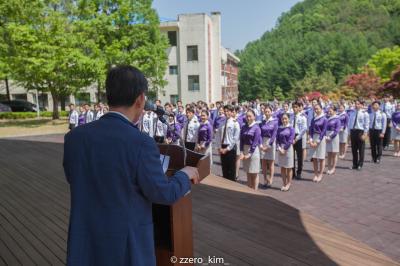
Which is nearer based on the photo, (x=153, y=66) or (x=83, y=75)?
(x=83, y=75)

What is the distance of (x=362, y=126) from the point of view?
10.8m

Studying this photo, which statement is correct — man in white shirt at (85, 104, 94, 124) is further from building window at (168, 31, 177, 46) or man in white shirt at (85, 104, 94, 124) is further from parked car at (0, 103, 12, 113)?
parked car at (0, 103, 12, 113)

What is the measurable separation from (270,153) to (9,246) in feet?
19.1

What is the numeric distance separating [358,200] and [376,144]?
5087 mm

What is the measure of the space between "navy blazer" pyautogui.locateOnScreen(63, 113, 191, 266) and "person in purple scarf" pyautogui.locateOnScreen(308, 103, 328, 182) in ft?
26.6

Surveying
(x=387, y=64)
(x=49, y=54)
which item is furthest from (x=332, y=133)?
(x=387, y=64)

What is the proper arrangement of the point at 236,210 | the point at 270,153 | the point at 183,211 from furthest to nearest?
the point at 270,153 < the point at 236,210 < the point at 183,211

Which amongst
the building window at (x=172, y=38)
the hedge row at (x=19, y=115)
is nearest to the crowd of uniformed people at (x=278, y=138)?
the hedge row at (x=19, y=115)

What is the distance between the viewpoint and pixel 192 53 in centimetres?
3747

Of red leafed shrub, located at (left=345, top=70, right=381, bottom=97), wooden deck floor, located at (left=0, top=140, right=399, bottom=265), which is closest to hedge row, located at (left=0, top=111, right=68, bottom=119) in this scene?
wooden deck floor, located at (left=0, top=140, right=399, bottom=265)

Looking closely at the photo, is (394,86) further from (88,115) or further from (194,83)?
(88,115)

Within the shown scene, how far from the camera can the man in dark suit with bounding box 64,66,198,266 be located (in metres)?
1.82

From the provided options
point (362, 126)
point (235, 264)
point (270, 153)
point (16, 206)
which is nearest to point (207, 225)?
point (235, 264)

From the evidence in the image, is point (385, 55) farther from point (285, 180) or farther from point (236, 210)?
point (236, 210)
